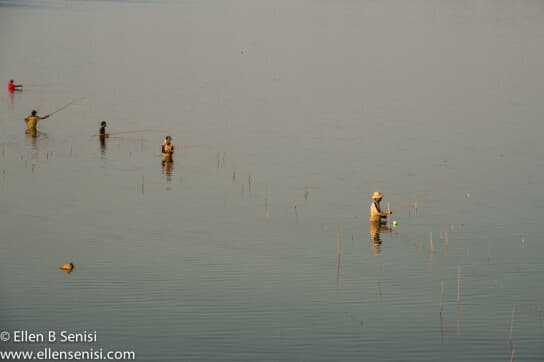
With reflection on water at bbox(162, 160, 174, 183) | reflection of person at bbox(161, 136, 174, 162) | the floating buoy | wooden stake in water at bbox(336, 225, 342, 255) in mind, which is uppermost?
reflection of person at bbox(161, 136, 174, 162)

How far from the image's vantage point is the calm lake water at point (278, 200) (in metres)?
15.3

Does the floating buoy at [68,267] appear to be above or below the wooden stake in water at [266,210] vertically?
below

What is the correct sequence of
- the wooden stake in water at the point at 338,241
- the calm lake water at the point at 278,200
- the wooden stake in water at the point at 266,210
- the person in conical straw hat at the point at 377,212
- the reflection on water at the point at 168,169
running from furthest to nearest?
the reflection on water at the point at 168,169, the wooden stake in water at the point at 266,210, the person in conical straw hat at the point at 377,212, the wooden stake in water at the point at 338,241, the calm lake water at the point at 278,200

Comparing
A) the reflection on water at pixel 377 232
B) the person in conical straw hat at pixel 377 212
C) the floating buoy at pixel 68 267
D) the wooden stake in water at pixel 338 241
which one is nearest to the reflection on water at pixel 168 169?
the wooden stake in water at pixel 338 241

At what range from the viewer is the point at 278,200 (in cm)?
2333

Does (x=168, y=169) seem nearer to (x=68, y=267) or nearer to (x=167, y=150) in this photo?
(x=167, y=150)

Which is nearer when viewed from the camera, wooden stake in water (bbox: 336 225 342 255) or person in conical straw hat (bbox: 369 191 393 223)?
wooden stake in water (bbox: 336 225 342 255)

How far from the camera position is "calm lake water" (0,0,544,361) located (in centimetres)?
1530

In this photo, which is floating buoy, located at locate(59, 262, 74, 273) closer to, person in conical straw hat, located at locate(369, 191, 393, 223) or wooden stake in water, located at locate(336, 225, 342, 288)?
wooden stake in water, located at locate(336, 225, 342, 288)

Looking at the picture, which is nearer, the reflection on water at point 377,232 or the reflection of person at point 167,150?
the reflection on water at point 377,232

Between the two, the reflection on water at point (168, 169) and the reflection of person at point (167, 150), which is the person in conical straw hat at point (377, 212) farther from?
the reflection of person at point (167, 150)

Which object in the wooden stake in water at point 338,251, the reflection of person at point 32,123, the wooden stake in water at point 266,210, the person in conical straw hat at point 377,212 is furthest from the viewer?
the reflection of person at point 32,123

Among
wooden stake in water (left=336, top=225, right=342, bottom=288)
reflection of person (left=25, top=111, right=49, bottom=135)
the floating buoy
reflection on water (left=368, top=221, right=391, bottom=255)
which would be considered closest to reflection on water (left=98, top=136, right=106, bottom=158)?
reflection of person (left=25, top=111, right=49, bottom=135)

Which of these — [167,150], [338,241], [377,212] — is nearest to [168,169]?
[167,150]
